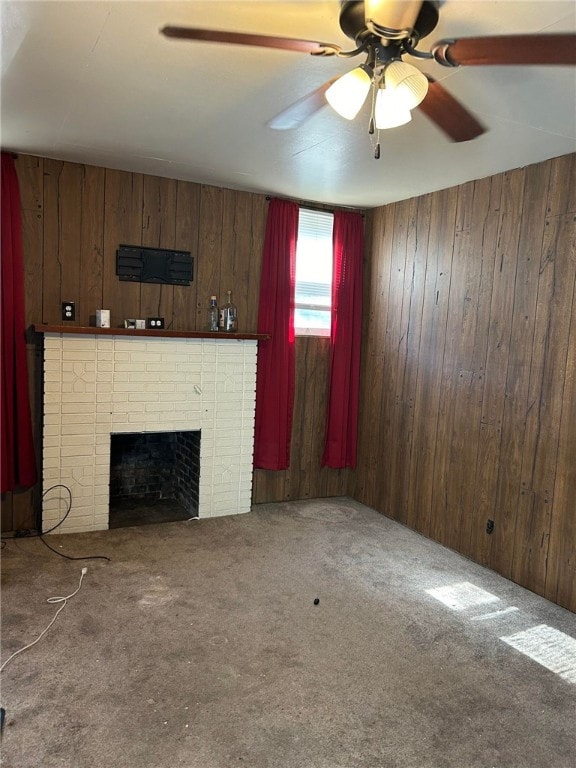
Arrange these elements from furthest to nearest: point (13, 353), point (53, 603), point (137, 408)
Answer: point (137, 408) < point (13, 353) < point (53, 603)

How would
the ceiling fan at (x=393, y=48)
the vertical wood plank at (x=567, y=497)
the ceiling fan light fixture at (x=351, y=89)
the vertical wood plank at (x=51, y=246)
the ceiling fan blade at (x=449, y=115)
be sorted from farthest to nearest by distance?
the vertical wood plank at (x=51, y=246) < the vertical wood plank at (x=567, y=497) < the ceiling fan blade at (x=449, y=115) < the ceiling fan light fixture at (x=351, y=89) < the ceiling fan at (x=393, y=48)

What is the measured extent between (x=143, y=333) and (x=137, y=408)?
520 mm

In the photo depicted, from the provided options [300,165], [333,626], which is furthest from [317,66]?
[333,626]

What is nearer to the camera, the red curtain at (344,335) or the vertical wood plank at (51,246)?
the vertical wood plank at (51,246)

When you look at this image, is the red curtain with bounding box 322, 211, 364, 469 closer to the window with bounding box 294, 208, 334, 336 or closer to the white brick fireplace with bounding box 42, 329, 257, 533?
the window with bounding box 294, 208, 334, 336

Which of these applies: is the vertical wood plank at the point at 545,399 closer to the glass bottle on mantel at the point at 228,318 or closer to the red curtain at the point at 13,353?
the glass bottle on mantel at the point at 228,318

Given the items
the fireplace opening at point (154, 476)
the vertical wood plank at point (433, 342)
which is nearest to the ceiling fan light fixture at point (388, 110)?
the vertical wood plank at point (433, 342)

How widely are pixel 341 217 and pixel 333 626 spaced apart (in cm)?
308

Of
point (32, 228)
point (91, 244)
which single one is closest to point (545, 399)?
point (91, 244)

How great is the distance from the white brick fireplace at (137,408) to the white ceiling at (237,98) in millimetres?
1197

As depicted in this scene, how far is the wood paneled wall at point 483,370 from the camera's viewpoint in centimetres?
287

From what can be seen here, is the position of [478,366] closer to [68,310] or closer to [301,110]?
[301,110]

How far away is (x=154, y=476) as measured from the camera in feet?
13.9

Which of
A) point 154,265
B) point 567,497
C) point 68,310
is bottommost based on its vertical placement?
point 567,497
